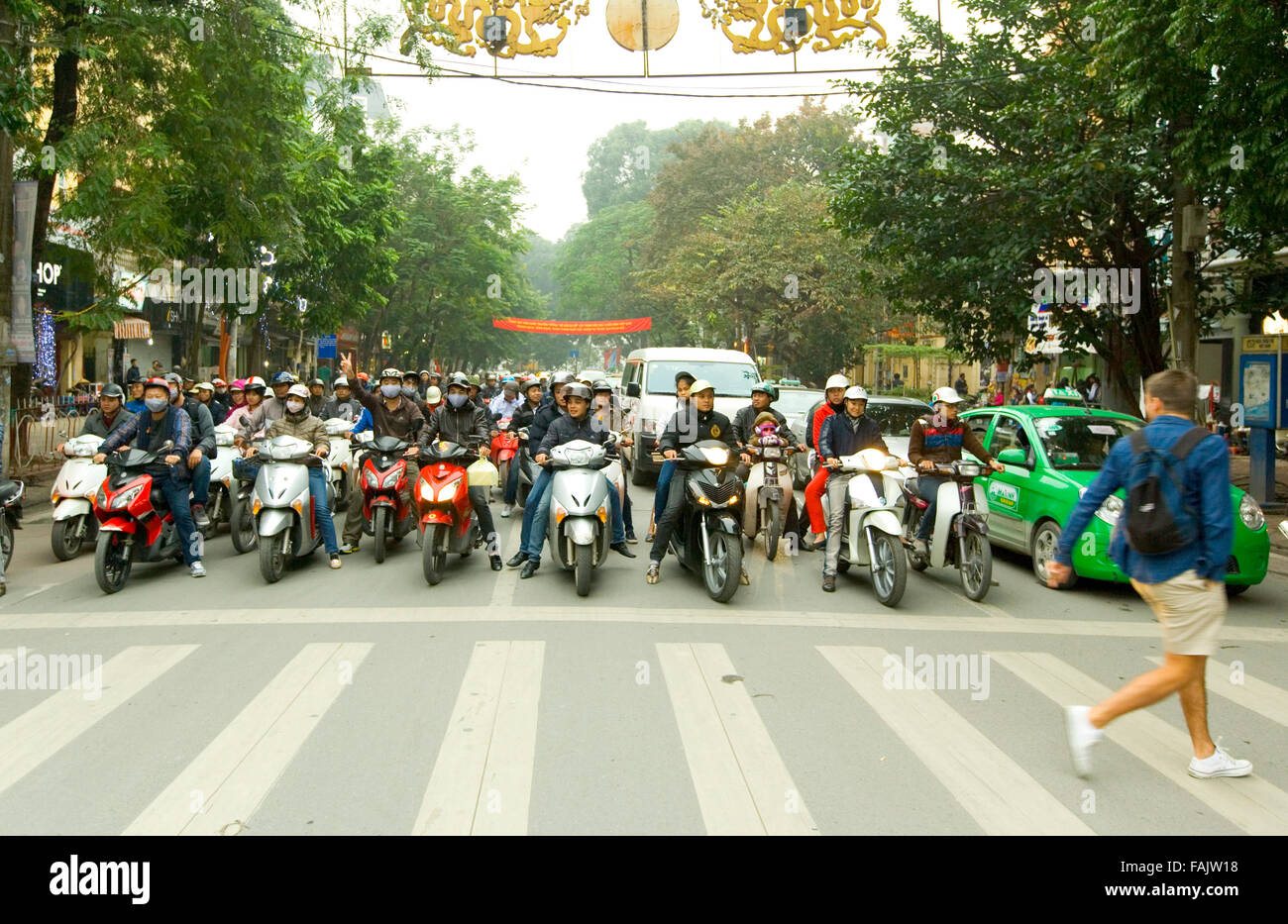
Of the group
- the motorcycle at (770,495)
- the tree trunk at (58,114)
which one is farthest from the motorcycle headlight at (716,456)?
the tree trunk at (58,114)

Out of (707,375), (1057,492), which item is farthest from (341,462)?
(1057,492)

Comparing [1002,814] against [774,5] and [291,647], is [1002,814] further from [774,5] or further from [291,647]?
[774,5]

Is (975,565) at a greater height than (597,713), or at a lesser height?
greater

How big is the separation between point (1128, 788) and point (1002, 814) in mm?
712

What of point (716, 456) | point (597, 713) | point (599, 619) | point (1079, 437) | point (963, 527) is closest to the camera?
point (597, 713)

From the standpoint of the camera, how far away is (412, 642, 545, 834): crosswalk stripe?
13.7 feet

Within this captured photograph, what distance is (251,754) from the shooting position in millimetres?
4914

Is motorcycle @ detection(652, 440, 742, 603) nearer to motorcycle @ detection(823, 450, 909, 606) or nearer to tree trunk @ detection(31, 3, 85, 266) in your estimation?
motorcycle @ detection(823, 450, 909, 606)

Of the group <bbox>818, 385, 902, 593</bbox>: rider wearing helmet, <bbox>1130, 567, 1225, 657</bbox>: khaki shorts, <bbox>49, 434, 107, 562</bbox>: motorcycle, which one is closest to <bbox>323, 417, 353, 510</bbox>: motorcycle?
<bbox>49, 434, 107, 562</bbox>: motorcycle

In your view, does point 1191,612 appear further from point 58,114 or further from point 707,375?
point 58,114

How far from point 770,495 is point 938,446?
68.3 inches

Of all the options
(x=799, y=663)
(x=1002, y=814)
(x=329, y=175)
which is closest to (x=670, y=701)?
(x=799, y=663)

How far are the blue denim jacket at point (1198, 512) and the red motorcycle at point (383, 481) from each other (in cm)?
654
